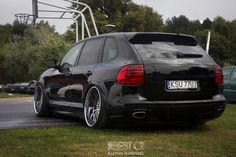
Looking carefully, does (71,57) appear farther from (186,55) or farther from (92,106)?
(186,55)

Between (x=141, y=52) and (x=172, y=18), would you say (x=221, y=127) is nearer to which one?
(x=141, y=52)

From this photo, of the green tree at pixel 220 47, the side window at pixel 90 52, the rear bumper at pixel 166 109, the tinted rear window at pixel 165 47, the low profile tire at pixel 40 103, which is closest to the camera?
the rear bumper at pixel 166 109

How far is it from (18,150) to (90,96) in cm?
244

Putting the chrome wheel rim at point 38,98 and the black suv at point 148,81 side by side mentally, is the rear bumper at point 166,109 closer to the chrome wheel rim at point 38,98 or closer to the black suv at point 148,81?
the black suv at point 148,81

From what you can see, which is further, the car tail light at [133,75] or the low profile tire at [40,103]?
the low profile tire at [40,103]

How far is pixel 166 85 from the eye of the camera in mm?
7328

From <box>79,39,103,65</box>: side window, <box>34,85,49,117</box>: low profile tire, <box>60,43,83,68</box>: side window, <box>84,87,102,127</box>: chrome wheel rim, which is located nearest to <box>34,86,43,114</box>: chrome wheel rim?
<box>34,85,49,117</box>: low profile tire

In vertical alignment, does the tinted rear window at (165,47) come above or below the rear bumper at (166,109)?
above

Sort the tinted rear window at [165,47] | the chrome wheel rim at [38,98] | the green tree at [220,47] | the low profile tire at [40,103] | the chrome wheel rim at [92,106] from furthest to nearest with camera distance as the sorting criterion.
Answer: the green tree at [220,47] → the chrome wheel rim at [38,98] → the low profile tire at [40,103] → the chrome wheel rim at [92,106] → the tinted rear window at [165,47]

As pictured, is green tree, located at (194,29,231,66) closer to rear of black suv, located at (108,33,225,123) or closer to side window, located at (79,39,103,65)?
side window, located at (79,39,103,65)

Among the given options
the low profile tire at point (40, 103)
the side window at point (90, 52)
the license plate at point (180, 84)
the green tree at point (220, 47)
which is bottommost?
the green tree at point (220, 47)

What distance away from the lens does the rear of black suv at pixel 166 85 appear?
23.7 feet

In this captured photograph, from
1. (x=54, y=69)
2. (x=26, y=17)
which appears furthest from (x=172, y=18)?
(x=54, y=69)

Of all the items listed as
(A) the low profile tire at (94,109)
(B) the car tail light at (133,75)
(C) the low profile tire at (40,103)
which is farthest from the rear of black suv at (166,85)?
(C) the low profile tire at (40,103)
